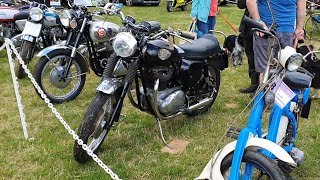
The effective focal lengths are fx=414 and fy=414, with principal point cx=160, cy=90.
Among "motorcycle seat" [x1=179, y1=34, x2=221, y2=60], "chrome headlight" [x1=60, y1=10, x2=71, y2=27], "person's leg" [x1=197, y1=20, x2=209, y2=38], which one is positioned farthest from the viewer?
"person's leg" [x1=197, y1=20, x2=209, y2=38]

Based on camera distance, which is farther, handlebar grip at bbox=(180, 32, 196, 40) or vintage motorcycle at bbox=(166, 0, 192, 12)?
vintage motorcycle at bbox=(166, 0, 192, 12)

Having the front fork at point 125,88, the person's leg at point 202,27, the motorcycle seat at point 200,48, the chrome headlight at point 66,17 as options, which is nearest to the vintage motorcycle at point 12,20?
the chrome headlight at point 66,17

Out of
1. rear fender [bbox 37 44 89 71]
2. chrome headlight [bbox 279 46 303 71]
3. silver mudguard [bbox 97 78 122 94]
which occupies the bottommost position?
rear fender [bbox 37 44 89 71]

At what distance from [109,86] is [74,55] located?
5.24 ft

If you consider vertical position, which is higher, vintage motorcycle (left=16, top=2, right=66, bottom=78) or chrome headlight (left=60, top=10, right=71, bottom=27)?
chrome headlight (left=60, top=10, right=71, bottom=27)

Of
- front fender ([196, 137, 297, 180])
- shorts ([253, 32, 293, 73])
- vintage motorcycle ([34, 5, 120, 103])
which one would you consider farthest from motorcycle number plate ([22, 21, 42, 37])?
front fender ([196, 137, 297, 180])

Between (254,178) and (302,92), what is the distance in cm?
70

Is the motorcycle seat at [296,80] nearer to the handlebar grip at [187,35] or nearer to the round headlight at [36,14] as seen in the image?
the handlebar grip at [187,35]

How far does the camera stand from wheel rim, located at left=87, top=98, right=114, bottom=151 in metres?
3.26

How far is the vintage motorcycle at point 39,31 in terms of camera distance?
16.7 ft

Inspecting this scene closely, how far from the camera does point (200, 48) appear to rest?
394 centimetres

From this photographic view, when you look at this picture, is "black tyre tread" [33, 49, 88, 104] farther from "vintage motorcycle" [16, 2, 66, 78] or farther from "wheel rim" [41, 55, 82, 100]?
"vintage motorcycle" [16, 2, 66, 78]

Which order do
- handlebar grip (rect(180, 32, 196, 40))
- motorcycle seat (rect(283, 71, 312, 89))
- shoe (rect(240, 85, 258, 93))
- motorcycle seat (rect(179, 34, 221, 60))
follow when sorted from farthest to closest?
shoe (rect(240, 85, 258, 93)) < motorcycle seat (rect(179, 34, 221, 60)) < handlebar grip (rect(180, 32, 196, 40)) < motorcycle seat (rect(283, 71, 312, 89))

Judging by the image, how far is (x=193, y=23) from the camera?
6164 millimetres
